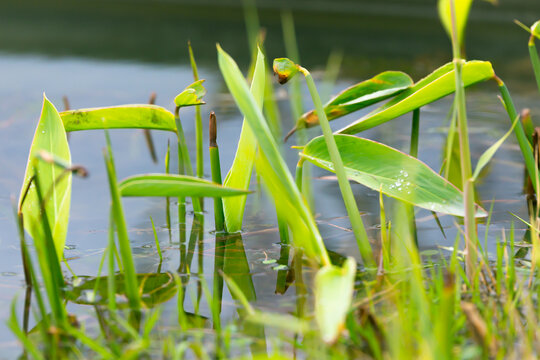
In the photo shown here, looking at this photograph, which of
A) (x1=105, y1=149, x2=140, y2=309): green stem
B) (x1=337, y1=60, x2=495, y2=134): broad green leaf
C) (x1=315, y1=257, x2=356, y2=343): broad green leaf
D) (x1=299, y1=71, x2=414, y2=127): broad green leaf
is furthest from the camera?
(x1=299, y1=71, x2=414, y2=127): broad green leaf

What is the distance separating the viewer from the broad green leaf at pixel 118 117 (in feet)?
2.76

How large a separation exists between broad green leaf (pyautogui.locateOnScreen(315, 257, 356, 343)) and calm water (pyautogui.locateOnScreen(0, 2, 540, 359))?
0.21 m

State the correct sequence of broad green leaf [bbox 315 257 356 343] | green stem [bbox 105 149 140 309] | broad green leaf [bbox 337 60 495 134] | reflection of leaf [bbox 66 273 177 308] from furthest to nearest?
broad green leaf [bbox 337 60 495 134] < reflection of leaf [bbox 66 273 177 308] < green stem [bbox 105 149 140 309] < broad green leaf [bbox 315 257 356 343]

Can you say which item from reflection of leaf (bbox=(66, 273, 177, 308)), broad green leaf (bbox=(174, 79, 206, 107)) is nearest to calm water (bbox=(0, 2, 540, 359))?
reflection of leaf (bbox=(66, 273, 177, 308))

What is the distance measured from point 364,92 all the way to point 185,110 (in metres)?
1.04

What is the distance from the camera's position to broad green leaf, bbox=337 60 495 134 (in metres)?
0.80

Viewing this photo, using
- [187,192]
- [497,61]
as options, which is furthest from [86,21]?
[187,192]

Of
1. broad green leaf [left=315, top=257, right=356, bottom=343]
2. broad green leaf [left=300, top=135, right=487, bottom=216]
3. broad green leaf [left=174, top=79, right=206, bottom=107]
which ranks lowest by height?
broad green leaf [left=315, top=257, right=356, bottom=343]

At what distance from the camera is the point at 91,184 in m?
1.21

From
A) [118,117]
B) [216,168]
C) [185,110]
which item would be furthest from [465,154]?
[185,110]

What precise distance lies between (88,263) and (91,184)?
1.44 feet

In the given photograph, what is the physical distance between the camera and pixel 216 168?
83 centimetres

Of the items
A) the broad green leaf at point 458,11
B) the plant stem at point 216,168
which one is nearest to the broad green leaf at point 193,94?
the plant stem at point 216,168

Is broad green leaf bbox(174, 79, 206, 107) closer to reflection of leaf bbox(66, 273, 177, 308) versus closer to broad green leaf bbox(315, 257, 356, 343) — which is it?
reflection of leaf bbox(66, 273, 177, 308)
